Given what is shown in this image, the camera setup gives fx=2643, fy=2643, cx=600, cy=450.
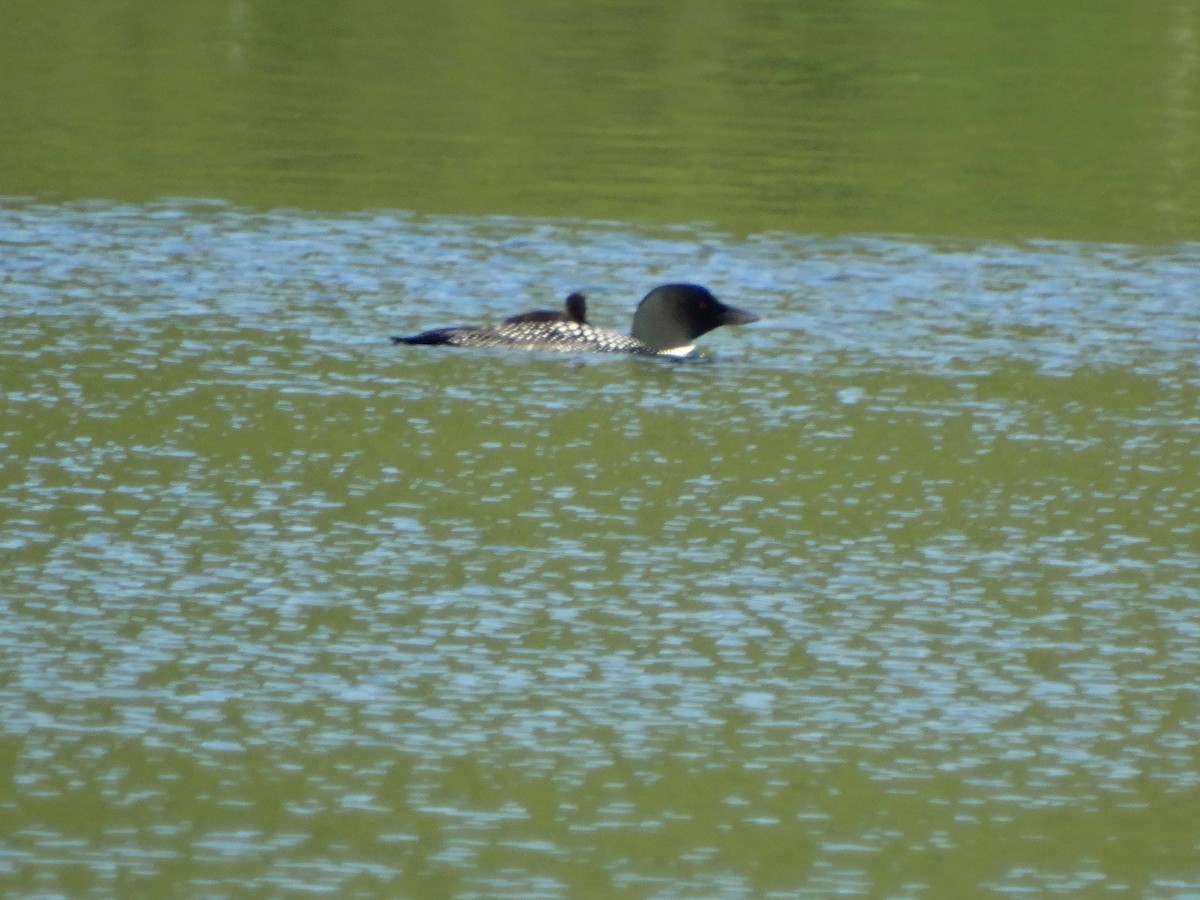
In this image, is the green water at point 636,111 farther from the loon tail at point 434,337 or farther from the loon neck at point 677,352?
the loon tail at point 434,337

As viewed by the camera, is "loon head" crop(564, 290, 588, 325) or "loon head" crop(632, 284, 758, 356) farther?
"loon head" crop(632, 284, 758, 356)

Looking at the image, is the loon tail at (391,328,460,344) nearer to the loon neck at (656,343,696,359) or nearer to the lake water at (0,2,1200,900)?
the lake water at (0,2,1200,900)

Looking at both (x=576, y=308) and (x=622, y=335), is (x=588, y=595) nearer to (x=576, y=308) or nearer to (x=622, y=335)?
(x=576, y=308)

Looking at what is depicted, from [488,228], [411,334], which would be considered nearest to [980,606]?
[411,334]

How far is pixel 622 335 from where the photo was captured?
12.4 meters

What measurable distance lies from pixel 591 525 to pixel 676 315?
370cm

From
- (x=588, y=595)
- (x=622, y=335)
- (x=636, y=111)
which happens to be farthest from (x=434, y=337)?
(x=636, y=111)

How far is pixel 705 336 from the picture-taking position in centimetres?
1321

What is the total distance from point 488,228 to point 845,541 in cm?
700

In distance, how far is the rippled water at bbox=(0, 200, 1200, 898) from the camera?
18.7 ft

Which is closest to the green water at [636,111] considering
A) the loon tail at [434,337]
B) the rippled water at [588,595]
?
the rippled water at [588,595]

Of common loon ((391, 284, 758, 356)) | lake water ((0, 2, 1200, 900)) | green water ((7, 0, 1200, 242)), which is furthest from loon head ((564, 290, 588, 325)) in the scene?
green water ((7, 0, 1200, 242))

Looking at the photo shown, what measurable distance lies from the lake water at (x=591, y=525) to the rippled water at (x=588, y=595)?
0.8 inches

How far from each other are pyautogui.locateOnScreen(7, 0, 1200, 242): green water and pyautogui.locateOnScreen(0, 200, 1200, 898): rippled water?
2750mm
